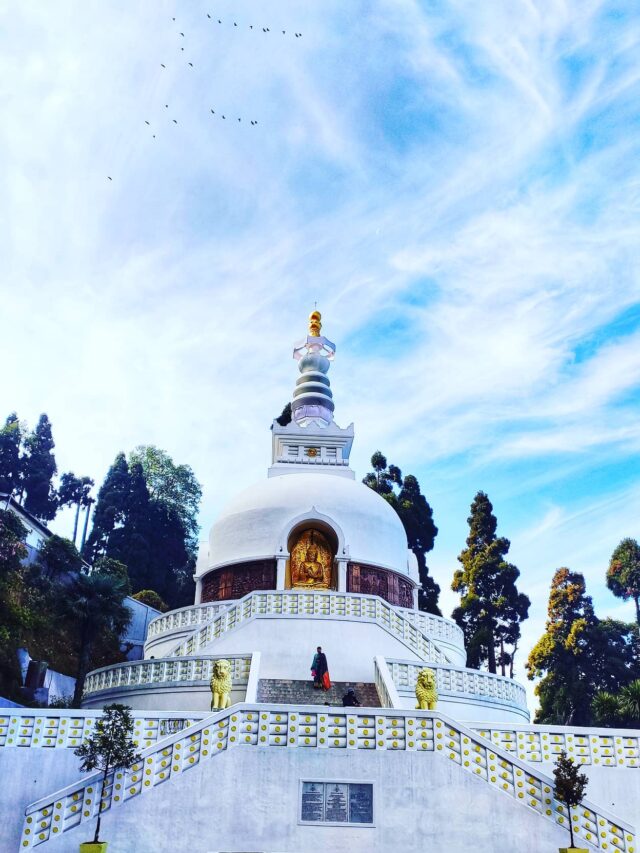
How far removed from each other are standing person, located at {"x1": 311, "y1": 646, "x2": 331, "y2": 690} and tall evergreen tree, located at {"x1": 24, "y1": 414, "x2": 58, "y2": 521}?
164 feet

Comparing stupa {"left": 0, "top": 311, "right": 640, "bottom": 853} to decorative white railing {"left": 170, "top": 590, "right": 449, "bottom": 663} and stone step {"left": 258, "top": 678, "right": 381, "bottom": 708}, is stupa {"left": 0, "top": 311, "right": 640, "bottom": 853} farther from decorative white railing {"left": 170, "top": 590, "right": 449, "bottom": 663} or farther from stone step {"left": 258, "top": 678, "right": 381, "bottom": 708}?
decorative white railing {"left": 170, "top": 590, "right": 449, "bottom": 663}

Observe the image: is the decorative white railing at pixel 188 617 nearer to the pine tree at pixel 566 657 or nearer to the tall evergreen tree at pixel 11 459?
the pine tree at pixel 566 657

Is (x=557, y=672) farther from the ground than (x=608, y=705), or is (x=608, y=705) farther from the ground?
(x=557, y=672)

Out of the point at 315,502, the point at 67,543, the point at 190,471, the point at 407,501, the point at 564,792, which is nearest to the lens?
the point at 564,792

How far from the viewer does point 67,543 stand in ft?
119

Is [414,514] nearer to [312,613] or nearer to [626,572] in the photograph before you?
[626,572]

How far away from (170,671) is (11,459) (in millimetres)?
49476

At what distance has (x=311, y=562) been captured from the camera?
2684 centimetres

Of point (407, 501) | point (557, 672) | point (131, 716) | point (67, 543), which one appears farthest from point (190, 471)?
point (131, 716)

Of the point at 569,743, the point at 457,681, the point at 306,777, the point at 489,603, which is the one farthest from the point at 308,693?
the point at 489,603

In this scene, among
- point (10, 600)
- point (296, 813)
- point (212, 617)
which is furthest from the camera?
point (10, 600)

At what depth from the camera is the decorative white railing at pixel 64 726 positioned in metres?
13.3

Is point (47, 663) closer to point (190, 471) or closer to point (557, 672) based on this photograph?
point (557, 672)

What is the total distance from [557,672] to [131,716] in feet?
109
